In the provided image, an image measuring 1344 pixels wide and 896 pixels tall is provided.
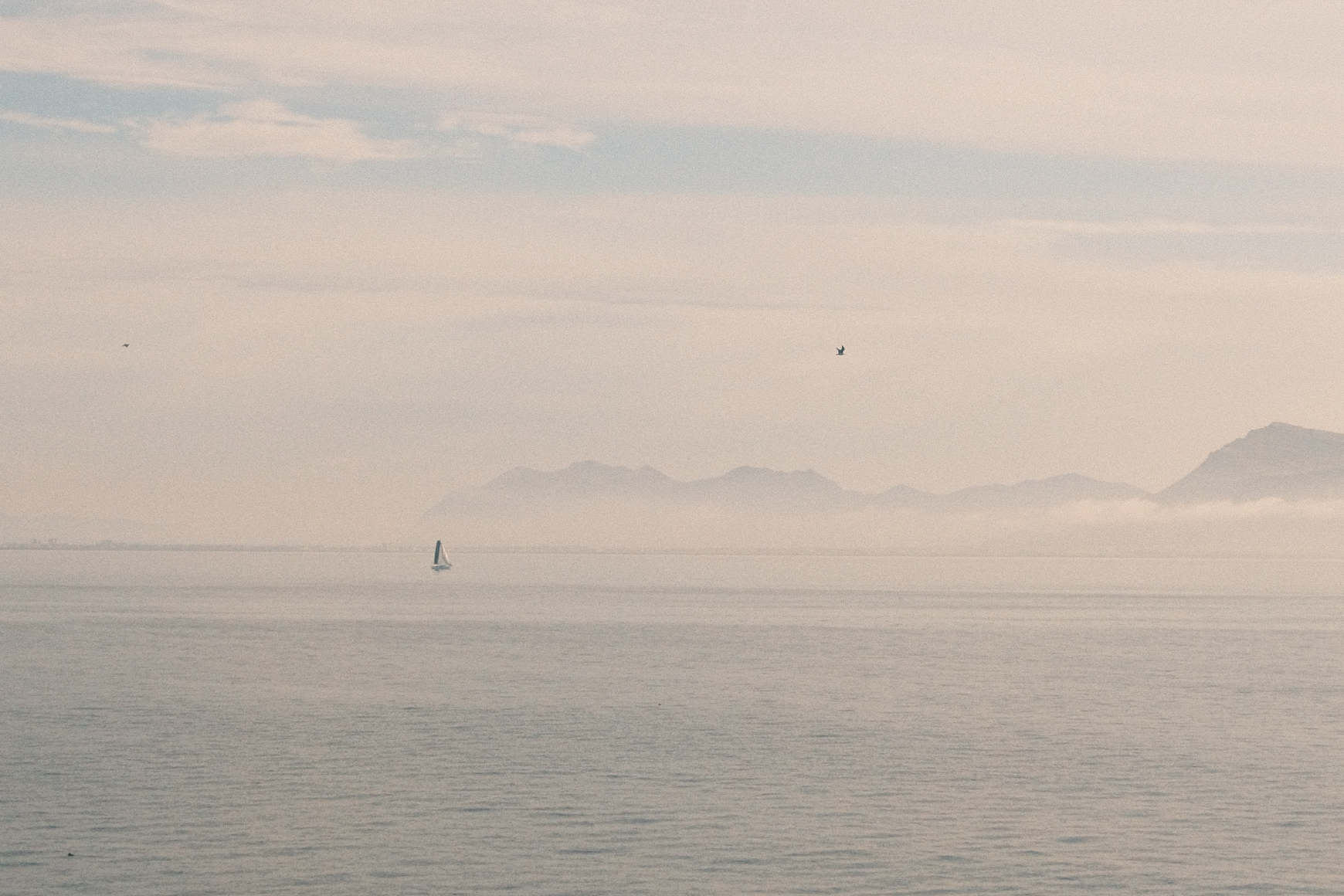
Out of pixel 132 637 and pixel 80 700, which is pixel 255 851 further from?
pixel 132 637

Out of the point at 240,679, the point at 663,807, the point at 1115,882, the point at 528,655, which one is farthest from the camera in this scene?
the point at 528,655

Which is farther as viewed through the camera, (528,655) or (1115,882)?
(528,655)

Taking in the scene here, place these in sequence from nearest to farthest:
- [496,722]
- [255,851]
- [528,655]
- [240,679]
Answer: [255,851]
[496,722]
[240,679]
[528,655]

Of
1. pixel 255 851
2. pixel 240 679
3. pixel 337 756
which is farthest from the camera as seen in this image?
pixel 240 679

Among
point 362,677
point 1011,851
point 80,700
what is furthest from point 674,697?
point 1011,851

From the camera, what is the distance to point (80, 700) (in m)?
110

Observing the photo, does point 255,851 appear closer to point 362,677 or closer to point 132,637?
point 362,677

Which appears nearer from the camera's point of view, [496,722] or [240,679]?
[496,722]

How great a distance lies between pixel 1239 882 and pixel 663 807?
82.4 feet

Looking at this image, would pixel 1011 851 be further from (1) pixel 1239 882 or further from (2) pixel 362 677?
(2) pixel 362 677

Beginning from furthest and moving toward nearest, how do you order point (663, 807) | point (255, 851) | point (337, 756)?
point (337, 756) < point (663, 807) < point (255, 851)

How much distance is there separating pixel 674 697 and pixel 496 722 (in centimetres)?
1918

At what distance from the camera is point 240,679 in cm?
12800

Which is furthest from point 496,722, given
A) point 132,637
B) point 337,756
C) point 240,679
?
point 132,637
